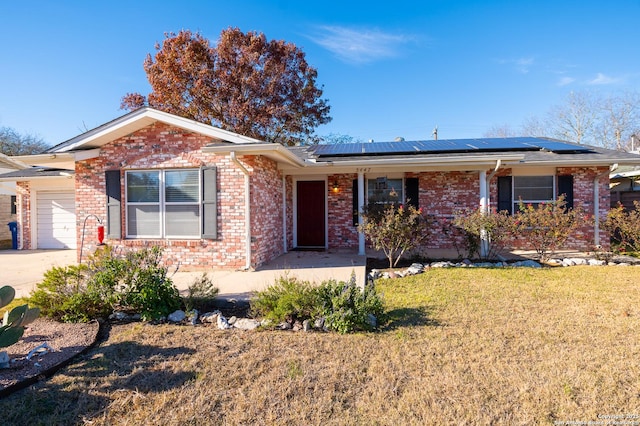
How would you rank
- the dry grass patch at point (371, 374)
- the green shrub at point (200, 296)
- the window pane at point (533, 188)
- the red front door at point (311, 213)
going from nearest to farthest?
the dry grass patch at point (371, 374), the green shrub at point (200, 296), the window pane at point (533, 188), the red front door at point (311, 213)

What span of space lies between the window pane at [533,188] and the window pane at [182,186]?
920 cm

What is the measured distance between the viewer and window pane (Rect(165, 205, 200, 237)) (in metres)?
7.84

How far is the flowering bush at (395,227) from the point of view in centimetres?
757

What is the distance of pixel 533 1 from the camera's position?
933 centimetres

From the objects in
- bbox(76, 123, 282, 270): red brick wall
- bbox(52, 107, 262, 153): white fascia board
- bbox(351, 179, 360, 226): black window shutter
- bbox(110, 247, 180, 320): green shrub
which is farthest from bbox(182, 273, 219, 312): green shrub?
bbox(351, 179, 360, 226): black window shutter

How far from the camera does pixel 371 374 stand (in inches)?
117

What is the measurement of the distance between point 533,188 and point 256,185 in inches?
330

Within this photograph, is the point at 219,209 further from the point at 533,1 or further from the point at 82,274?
the point at 533,1

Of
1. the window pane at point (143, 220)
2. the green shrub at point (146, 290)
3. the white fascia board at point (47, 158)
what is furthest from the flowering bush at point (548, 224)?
the white fascia board at point (47, 158)

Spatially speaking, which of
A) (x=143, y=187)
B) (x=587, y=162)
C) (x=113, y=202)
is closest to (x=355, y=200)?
(x=143, y=187)

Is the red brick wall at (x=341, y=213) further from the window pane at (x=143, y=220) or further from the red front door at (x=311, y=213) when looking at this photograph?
the window pane at (x=143, y=220)

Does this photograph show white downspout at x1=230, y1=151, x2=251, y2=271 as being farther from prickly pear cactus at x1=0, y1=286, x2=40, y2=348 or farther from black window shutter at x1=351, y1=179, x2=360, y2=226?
prickly pear cactus at x1=0, y1=286, x2=40, y2=348

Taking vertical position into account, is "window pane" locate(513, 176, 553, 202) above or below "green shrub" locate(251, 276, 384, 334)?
above

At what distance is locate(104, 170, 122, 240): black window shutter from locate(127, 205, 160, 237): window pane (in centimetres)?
23
